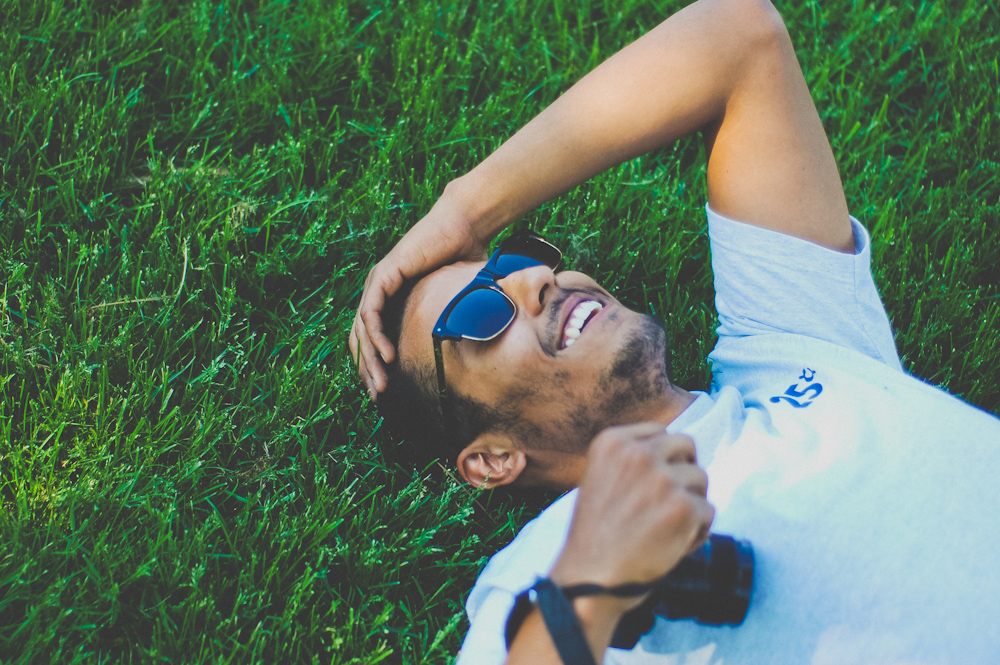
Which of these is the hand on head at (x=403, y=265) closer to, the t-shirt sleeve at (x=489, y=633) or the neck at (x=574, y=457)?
the neck at (x=574, y=457)

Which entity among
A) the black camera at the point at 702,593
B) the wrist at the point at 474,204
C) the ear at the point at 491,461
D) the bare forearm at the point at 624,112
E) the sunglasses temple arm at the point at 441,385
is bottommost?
the ear at the point at 491,461

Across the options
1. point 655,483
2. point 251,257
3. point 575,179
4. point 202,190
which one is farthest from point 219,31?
point 655,483

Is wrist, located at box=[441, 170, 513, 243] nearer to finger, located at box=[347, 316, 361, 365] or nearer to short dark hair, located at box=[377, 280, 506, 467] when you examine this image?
short dark hair, located at box=[377, 280, 506, 467]

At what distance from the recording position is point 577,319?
2.56m

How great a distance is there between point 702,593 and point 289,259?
7.14 ft

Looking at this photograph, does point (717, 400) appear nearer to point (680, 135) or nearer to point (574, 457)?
point (574, 457)

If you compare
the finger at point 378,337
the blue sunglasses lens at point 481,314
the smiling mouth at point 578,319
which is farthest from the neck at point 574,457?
the finger at point 378,337

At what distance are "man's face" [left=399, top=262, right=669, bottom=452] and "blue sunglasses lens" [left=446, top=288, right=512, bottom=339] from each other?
0.04m

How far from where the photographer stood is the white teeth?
2.51m

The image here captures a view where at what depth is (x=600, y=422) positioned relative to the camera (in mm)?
2418

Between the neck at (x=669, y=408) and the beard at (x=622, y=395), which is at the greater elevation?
the beard at (x=622, y=395)

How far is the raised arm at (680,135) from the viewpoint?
255 cm

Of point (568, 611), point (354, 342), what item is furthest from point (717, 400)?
point (354, 342)

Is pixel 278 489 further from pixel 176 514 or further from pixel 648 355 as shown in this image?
pixel 648 355
